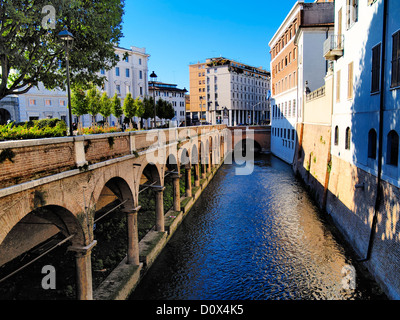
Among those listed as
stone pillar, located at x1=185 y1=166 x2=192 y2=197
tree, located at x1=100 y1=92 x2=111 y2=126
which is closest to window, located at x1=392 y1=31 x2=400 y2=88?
stone pillar, located at x1=185 y1=166 x2=192 y2=197

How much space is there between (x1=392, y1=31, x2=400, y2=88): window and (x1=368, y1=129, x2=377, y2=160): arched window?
3.20 meters

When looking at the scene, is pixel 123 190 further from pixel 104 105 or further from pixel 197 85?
pixel 197 85

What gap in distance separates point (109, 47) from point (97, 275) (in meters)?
12.1

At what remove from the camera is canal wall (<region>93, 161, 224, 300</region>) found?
36.1 feet

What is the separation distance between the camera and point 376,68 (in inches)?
543

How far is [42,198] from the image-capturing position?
296 inches

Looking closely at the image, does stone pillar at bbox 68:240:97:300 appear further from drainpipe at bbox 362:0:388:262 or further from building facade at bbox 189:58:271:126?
building facade at bbox 189:58:271:126

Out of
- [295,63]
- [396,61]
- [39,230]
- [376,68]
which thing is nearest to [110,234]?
[39,230]

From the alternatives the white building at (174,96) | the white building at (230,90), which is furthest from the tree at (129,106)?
the white building at (174,96)

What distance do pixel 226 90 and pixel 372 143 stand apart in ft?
261

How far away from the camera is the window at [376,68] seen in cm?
1351

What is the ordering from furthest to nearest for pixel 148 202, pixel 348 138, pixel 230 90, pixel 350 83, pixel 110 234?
pixel 230 90, pixel 148 202, pixel 348 138, pixel 110 234, pixel 350 83

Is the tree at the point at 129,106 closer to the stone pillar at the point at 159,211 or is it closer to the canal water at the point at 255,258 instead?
the canal water at the point at 255,258

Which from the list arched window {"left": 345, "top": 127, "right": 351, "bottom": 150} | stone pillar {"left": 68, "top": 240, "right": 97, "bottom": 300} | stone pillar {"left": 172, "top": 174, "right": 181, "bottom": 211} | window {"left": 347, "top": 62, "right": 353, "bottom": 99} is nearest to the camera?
stone pillar {"left": 68, "top": 240, "right": 97, "bottom": 300}
